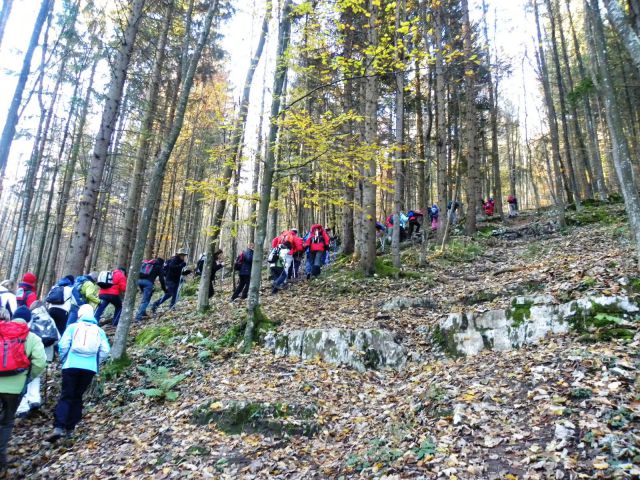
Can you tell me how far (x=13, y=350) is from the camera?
5.31 metres

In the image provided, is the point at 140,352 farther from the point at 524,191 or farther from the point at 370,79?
the point at 524,191

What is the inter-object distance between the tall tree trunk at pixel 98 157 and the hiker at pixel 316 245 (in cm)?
633

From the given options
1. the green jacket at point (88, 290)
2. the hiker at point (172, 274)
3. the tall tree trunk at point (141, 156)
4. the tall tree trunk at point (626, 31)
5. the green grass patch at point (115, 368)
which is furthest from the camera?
the hiker at point (172, 274)

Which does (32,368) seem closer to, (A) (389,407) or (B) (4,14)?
(A) (389,407)

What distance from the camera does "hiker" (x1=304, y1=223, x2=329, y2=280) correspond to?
13.1m

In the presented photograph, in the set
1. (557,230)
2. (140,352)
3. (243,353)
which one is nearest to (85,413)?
(140,352)

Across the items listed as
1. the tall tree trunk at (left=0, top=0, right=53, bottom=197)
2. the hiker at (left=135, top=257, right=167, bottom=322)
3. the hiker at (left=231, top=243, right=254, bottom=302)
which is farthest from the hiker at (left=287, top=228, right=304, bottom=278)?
the tall tree trunk at (left=0, top=0, right=53, bottom=197)

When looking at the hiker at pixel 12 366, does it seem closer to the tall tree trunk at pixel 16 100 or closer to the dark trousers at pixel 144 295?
Answer: the tall tree trunk at pixel 16 100

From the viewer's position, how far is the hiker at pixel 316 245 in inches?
514

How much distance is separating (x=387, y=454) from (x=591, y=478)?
2.04 meters

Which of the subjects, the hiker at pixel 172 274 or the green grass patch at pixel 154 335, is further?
the hiker at pixel 172 274

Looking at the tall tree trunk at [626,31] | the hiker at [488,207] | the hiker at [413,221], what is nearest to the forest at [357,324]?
the tall tree trunk at [626,31]

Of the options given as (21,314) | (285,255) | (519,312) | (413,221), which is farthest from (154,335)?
(413,221)

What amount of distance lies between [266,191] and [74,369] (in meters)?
5.05
